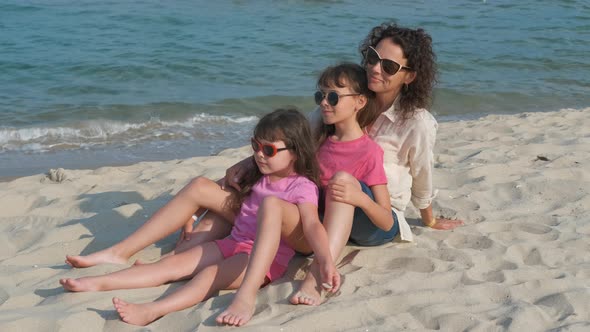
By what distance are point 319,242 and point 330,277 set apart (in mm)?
183

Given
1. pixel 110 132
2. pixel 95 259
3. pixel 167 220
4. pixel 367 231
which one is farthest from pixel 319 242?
pixel 110 132

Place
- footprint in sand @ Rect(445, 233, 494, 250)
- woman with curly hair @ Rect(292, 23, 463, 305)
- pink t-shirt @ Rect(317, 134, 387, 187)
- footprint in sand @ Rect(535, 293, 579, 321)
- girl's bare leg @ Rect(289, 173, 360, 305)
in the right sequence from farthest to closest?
footprint in sand @ Rect(445, 233, 494, 250), woman with curly hair @ Rect(292, 23, 463, 305), pink t-shirt @ Rect(317, 134, 387, 187), girl's bare leg @ Rect(289, 173, 360, 305), footprint in sand @ Rect(535, 293, 579, 321)

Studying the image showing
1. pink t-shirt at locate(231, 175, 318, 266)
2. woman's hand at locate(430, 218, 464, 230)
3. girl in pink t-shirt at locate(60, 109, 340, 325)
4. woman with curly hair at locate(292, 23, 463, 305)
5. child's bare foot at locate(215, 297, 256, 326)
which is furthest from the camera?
woman's hand at locate(430, 218, 464, 230)

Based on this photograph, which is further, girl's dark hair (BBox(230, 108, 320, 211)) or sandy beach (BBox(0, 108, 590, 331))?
Result: girl's dark hair (BBox(230, 108, 320, 211))

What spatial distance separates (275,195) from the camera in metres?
3.39

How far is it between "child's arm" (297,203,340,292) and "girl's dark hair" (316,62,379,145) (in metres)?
0.51

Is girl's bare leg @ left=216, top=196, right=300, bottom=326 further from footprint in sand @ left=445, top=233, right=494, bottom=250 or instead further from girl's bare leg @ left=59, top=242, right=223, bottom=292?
footprint in sand @ left=445, top=233, right=494, bottom=250

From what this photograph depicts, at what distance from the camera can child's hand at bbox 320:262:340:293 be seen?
306cm

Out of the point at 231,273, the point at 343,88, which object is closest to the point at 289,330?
the point at 231,273

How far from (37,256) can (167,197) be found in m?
1.15

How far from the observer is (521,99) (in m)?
9.82

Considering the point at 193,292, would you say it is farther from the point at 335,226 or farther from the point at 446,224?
the point at 446,224

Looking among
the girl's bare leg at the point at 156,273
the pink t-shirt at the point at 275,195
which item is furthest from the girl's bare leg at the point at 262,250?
the girl's bare leg at the point at 156,273

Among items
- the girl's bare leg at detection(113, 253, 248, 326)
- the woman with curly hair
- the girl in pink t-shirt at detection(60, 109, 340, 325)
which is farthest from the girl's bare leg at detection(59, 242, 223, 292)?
the woman with curly hair
